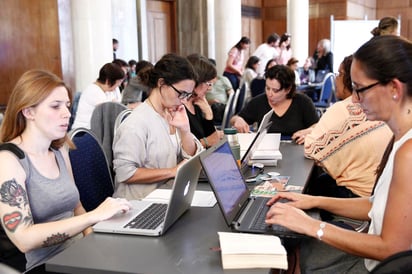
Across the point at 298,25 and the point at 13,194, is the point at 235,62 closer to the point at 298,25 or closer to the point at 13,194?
the point at 298,25

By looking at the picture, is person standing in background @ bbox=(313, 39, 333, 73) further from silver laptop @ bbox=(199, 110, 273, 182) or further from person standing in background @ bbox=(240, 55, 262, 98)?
silver laptop @ bbox=(199, 110, 273, 182)

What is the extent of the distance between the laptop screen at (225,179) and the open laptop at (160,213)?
67 millimetres

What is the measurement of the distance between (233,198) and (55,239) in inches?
23.9

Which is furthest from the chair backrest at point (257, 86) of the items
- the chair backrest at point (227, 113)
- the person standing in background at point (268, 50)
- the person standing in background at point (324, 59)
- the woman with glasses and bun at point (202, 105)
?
the woman with glasses and bun at point (202, 105)

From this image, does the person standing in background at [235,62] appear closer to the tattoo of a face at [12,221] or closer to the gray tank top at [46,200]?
the gray tank top at [46,200]

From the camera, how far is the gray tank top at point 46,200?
1592 millimetres

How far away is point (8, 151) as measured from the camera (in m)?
1.54

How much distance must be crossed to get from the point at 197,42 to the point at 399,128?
27.7ft

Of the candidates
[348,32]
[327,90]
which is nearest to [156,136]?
[327,90]

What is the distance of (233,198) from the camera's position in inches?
61.4

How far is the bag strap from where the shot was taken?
61.1 inches

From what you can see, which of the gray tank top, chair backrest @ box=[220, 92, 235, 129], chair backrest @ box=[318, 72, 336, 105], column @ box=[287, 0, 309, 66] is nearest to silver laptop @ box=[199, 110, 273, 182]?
the gray tank top

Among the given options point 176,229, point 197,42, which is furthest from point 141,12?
point 176,229

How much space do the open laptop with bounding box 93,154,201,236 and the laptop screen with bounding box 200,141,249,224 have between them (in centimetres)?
7
